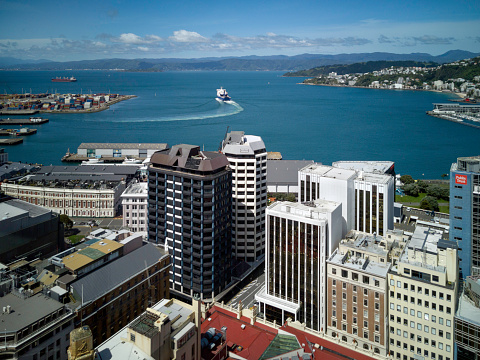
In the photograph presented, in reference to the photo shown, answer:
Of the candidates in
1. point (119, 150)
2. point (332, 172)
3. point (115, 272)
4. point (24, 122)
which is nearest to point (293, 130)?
point (119, 150)

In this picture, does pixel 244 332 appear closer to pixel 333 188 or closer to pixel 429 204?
→ pixel 333 188

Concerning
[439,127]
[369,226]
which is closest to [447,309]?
[369,226]

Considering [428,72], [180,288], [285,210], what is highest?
[428,72]

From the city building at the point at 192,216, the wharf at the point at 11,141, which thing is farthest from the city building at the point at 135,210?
the wharf at the point at 11,141

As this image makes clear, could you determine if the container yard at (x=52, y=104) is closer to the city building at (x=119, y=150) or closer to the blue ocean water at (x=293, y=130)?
the blue ocean water at (x=293, y=130)

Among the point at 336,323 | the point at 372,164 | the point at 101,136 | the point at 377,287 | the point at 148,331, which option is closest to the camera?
the point at 148,331

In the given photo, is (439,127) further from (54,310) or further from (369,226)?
(54,310)

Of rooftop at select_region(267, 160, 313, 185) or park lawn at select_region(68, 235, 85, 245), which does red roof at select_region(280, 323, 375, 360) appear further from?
rooftop at select_region(267, 160, 313, 185)
